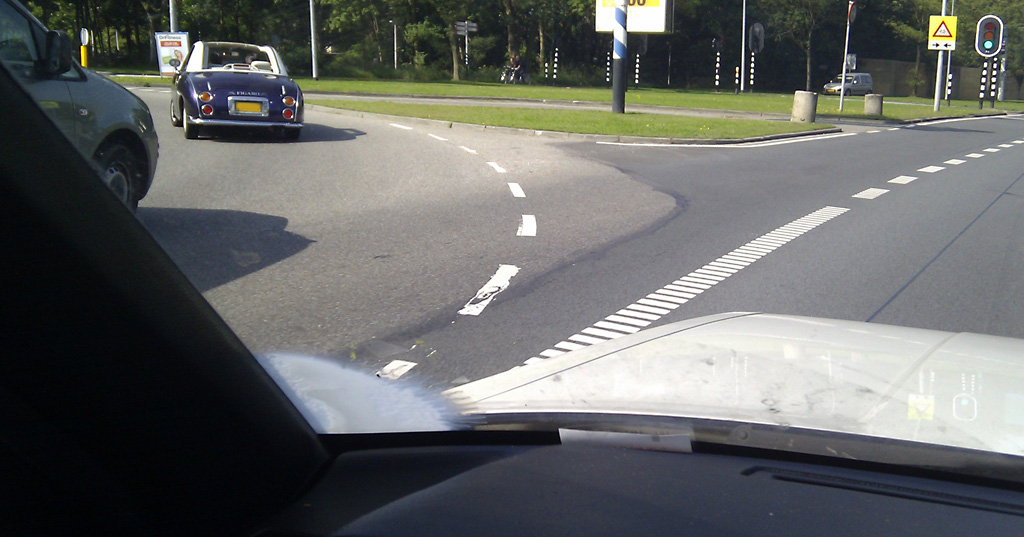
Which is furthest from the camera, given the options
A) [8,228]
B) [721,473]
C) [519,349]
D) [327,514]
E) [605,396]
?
[519,349]

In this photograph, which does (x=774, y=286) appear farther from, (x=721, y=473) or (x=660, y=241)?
(x=721, y=473)

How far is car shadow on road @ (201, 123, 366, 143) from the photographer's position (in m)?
14.4

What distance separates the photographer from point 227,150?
1290 centimetres

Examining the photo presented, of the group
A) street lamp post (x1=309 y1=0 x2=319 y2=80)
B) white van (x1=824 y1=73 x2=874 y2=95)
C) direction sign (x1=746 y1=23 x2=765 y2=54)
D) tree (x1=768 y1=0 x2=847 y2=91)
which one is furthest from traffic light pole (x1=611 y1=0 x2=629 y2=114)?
tree (x1=768 y1=0 x2=847 y2=91)

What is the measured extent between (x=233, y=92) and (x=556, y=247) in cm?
798

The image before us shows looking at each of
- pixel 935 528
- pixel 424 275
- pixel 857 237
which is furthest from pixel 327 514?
pixel 857 237

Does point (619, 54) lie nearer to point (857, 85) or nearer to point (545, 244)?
point (545, 244)

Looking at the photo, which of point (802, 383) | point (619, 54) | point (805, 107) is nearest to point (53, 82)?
point (802, 383)

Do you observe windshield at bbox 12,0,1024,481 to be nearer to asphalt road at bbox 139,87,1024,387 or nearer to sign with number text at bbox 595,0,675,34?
asphalt road at bbox 139,87,1024,387

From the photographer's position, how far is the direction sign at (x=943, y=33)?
105 feet

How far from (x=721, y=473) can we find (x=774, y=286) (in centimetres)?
461

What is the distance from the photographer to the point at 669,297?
560 cm

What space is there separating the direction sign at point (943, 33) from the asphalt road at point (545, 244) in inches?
817

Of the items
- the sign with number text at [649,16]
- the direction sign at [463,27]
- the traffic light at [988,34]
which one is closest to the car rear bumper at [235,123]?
the sign with number text at [649,16]
